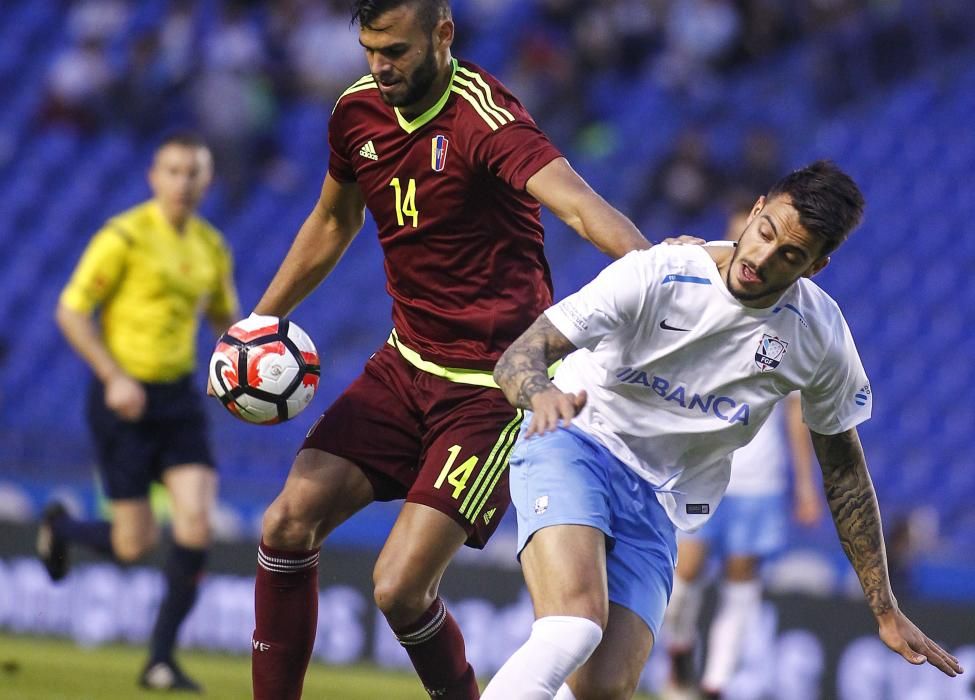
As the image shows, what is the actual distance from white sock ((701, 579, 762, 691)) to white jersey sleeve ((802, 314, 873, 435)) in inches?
136

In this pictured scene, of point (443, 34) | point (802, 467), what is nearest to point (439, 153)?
point (443, 34)

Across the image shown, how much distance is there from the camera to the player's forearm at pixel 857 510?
476cm

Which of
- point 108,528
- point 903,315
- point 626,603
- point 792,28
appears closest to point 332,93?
point 792,28

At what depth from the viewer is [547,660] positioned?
13.6 ft

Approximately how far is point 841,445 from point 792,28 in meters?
12.2

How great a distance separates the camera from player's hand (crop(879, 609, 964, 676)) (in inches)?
179

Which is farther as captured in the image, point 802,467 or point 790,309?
point 802,467

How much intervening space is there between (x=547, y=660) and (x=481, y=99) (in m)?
1.90

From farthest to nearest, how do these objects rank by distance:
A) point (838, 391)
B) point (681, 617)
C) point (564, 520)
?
point (681, 617) → point (838, 391) → point (564, 520)

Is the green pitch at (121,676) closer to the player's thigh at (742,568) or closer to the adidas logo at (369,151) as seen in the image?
the player's thigh at (742,568)

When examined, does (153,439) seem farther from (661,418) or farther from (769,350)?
(769,350)

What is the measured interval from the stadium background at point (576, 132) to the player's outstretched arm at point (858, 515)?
8099 mm

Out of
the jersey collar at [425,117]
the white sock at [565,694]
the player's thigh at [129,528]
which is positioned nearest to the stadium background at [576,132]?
the player's thigh at [129,528]

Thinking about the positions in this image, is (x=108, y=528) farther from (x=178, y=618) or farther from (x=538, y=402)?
(x=538, y=402)
